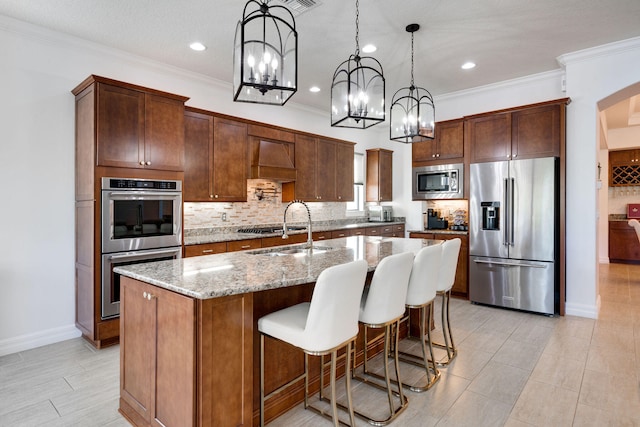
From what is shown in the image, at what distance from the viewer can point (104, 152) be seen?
10.9 ft

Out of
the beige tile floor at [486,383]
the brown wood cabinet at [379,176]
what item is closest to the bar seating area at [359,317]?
the beige tile floor at [486,383]

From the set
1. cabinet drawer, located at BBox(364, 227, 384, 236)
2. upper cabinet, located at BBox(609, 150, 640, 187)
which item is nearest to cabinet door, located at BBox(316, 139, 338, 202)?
cabinet drawer, located at BBox(364, 227, 384, 236)

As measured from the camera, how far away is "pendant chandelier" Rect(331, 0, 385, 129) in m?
2.69

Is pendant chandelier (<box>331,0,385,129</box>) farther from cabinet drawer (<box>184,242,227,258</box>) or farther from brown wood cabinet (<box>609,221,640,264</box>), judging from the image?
brown wood cabinet (<box>609,221,640,264</box>)

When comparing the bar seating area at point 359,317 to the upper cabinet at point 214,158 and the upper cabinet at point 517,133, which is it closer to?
the upper cabinet at point 517,133

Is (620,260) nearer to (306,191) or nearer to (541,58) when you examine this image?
(541,58)

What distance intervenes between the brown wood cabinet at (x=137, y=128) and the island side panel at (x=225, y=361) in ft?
7.75

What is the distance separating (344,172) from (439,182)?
1.91 meters

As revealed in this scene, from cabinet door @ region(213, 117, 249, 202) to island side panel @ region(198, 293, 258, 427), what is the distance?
120 inches

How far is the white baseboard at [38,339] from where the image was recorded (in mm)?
3260

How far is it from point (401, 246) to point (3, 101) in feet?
12.8

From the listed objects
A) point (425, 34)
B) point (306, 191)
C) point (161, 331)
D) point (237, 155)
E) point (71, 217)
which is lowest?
point (161, 331)

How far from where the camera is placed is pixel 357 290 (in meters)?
1.94

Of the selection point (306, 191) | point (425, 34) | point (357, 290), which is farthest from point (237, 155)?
point (357, 290)
